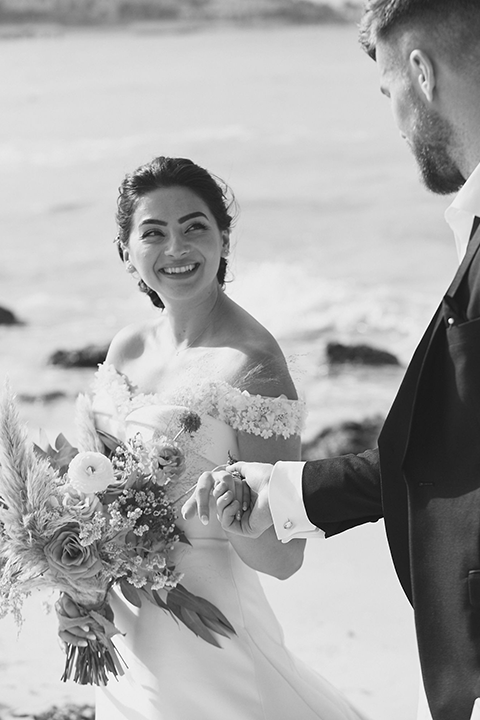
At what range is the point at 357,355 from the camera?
301 inches

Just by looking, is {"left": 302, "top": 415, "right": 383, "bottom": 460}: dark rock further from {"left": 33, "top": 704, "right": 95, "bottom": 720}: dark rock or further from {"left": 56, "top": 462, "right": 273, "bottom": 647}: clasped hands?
{"left": 56, "top": 462, "right": 273, "bottom": 647}: clasped hands

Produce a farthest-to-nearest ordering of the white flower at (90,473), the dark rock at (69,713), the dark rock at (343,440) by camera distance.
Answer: the dark rock at (343,440), the dark rock at (69,713), the white flower at (90,473)

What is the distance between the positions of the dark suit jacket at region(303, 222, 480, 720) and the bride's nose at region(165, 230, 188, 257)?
102cm

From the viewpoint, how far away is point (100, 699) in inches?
96.6

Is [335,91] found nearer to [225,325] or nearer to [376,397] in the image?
[376,397]

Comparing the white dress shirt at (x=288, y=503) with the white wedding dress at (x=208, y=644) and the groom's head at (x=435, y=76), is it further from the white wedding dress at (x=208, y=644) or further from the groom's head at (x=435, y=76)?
the groom's head at (x=435, y=76)

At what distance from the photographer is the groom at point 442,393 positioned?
4.94ft

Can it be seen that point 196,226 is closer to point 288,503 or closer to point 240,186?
point 288,503

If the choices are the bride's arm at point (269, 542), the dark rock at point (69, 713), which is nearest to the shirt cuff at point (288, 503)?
the bride's arm at point (269, 542)

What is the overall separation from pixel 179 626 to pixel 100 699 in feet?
1.12

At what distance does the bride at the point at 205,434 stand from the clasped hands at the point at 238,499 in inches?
10.6

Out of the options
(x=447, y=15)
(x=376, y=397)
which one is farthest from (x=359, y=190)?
(x=447, y=15)

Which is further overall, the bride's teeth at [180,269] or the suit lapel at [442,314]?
the bride's teeth at [180,269]

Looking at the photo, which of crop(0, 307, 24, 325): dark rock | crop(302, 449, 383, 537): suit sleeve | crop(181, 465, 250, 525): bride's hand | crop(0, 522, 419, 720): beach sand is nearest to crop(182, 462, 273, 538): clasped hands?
crop(181, 465, 250, 525): bride's hand
